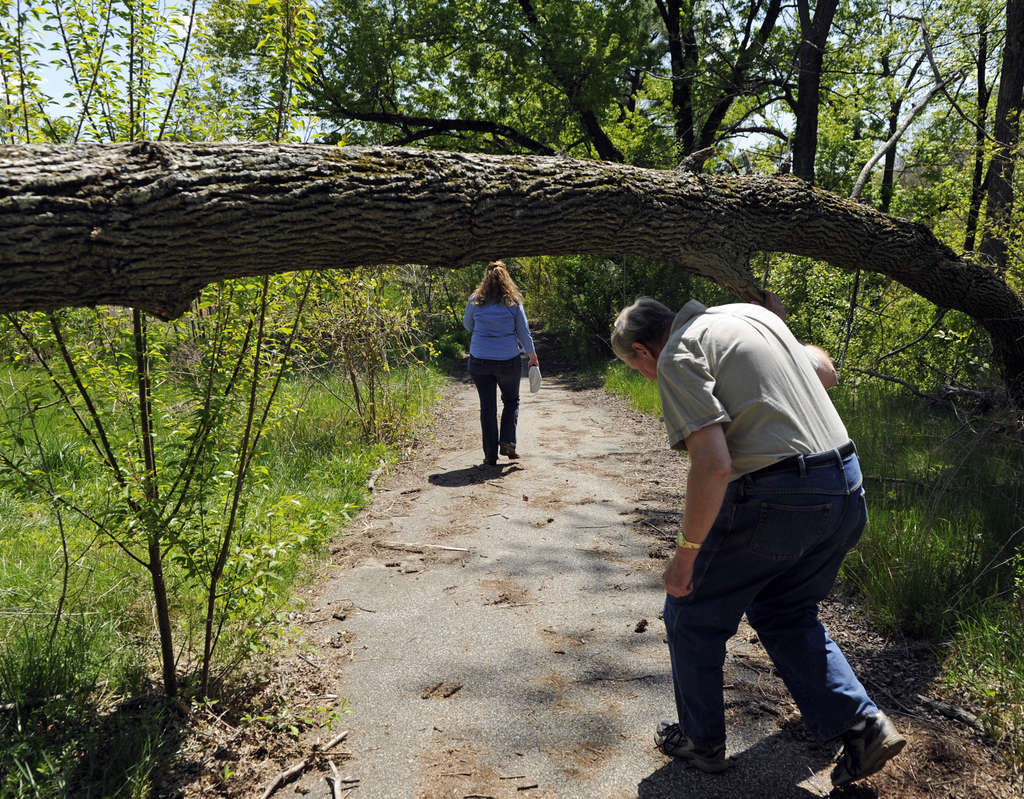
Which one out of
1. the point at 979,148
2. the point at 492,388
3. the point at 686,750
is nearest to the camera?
the point at 686,750

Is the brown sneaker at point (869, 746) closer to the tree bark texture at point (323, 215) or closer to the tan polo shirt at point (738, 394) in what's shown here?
the tan polo shirt at point (738, 394)

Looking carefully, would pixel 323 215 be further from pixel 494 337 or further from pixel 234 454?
pixel 494 337

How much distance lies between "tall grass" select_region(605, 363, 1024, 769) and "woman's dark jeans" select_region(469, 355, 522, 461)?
11.2ft

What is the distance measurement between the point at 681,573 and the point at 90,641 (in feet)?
8.92

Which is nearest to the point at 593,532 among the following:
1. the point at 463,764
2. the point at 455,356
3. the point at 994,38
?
the point at 463,764

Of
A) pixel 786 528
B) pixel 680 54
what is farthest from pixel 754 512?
pixel 680 54

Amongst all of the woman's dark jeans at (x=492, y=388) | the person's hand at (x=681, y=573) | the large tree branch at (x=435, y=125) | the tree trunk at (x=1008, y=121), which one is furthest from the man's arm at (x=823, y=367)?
the large tree branch at (x=435, y=125)

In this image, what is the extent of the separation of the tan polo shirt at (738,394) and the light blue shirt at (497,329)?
4944mm

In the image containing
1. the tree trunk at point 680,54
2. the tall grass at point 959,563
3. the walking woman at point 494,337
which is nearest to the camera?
the tall grass at point 959,563

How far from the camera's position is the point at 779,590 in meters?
2.75

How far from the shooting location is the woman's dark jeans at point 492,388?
7566 millimetres

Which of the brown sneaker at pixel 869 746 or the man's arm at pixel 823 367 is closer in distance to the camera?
the brown sneaker at pixel 869 746

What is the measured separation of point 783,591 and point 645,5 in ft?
51.8

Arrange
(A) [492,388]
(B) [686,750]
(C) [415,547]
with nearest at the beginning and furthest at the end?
(B) [686,750] < (C) [415,547] < (A) [492,388]
